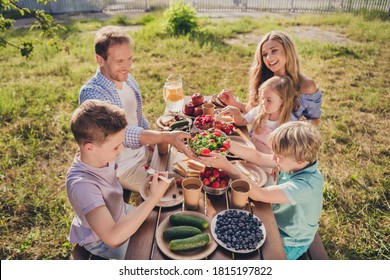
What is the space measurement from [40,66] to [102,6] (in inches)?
279

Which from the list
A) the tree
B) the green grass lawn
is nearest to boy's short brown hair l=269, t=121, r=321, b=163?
the green grass lawn

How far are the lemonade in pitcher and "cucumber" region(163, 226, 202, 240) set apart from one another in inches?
63.1

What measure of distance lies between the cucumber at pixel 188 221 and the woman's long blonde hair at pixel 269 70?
6.33 ft

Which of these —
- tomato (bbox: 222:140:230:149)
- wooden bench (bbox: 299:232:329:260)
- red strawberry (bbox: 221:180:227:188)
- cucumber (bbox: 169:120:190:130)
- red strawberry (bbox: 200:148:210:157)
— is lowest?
wooden bench (bbox: 299:232:329:260)

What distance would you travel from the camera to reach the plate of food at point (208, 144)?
91.6 inches

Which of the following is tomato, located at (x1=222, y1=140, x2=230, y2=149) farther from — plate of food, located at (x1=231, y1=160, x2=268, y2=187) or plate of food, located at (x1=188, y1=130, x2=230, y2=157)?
plate of food, located at (x1=231, y1=160, x2=268, y2=187)

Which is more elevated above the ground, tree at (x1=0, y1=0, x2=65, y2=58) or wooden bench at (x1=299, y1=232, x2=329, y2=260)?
tree at (x1=0, y1=0, x2=65, y2=58)

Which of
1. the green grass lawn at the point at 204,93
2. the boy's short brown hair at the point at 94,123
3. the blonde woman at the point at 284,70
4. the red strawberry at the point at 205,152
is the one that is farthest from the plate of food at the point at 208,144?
the green grass lawn at the point at 204,93

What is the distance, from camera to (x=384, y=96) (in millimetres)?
6062

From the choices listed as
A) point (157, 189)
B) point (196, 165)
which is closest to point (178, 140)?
point (196, 165)

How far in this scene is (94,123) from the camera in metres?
1.92

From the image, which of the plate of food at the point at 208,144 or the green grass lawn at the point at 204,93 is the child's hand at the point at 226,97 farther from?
the green grass lawn at the point at 204,93

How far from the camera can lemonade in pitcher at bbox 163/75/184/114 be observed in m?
3.09
